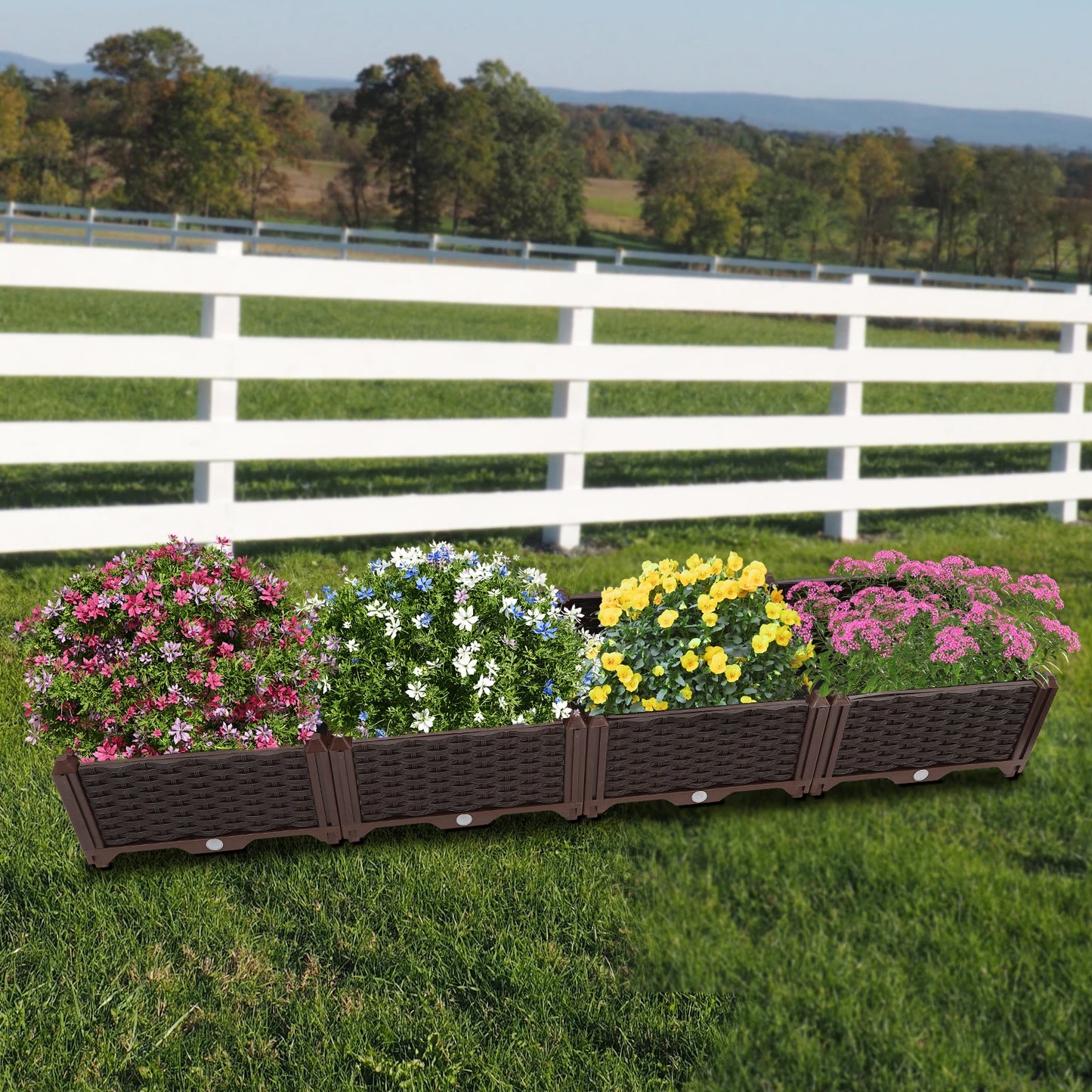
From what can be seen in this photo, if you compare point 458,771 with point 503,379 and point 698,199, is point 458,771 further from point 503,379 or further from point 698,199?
point 698,199

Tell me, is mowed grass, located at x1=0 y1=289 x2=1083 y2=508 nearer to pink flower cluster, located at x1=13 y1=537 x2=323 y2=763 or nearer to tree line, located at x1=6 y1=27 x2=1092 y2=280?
pink flower cluster, located at x1=13 y1=537 x2=323 y2=763

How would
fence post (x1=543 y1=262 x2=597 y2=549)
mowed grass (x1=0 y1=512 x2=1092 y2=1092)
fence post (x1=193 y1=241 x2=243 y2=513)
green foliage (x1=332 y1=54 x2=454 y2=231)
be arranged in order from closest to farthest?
mowed grass (x1=0 y1=512 x2=1092 y2=1092) < fence post (x1=193 y1=241 x2=243 y2=513) < fence post (x1=543 y1=262 x2=597 y2=549) < green foliage (x1=332 y1=54 x2=454 y2=231)

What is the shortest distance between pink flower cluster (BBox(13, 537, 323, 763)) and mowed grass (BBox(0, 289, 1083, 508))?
224cm

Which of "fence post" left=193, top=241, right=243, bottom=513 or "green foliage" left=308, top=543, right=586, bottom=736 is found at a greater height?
"fence post" left=193, top=241, right=243, bottom=513

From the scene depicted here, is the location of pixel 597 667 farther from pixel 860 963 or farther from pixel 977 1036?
pixel 977 1036

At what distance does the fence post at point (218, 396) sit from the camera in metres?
5.93

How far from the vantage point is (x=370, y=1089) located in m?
2.78

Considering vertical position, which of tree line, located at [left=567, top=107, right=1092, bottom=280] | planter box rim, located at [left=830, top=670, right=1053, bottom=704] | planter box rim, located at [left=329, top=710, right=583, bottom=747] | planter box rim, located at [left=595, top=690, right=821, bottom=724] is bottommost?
planter box rim, located at [left=329, top=710, right=583, bottom=747]

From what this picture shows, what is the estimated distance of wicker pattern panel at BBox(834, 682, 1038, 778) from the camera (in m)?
4.06

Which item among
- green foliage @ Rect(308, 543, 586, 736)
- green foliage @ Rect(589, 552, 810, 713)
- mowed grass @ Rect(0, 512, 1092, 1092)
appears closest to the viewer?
mowed grass @ Rect(0, 512, 1092, 1092)

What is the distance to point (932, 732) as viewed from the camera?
4164 millimetres

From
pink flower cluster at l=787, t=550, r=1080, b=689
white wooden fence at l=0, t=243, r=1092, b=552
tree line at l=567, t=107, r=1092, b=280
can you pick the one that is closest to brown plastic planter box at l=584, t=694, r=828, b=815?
pink flower cluster at l=787, t=550, r=1080, b=689

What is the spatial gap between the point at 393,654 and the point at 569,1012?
3.87 ft

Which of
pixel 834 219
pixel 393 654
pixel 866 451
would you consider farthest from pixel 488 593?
pixel 834 219
